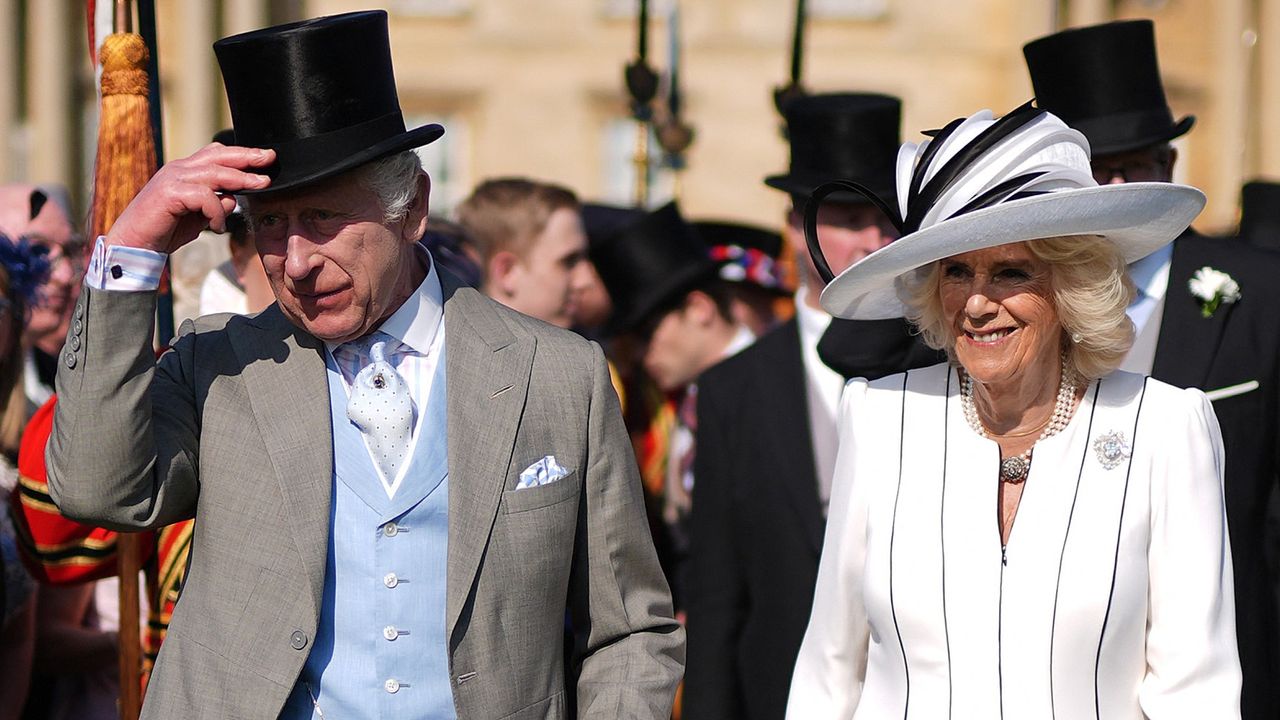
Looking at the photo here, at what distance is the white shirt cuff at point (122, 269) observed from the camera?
2965 millimetres

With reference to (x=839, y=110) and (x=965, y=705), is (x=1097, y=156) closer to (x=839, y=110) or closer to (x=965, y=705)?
(x=839, y=110)

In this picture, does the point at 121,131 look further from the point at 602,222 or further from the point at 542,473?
the point at 602,222

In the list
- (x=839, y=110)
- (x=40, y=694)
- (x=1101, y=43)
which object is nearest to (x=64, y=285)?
(x=40, y=694)

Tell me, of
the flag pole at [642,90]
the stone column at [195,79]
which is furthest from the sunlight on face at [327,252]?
the stone column at [195,79]

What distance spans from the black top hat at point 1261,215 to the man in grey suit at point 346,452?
521 centimetres

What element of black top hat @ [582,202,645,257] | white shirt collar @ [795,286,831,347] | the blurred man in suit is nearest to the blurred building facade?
black top hat @ [582,202,645,257]

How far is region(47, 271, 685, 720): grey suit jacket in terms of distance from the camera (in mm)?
2969

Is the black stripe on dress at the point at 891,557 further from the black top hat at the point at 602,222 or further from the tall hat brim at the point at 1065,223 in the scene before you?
the black top hat at the point at 602,222

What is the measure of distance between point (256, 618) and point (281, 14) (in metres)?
19.7

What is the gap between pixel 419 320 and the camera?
3340 mm

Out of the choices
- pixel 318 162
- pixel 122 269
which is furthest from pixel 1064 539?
pixel 122 269

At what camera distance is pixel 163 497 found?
305 centimetres

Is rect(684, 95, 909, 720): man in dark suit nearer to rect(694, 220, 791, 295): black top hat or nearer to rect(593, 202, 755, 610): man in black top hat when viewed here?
rect(593, 202, 755, 610): man in black top hat

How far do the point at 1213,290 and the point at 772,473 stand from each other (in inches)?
50.1
